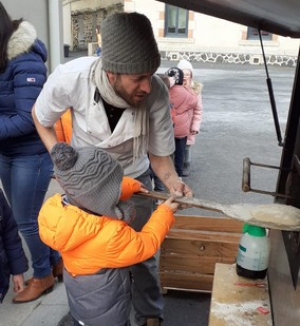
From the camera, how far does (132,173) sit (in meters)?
2.20

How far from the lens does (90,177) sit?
5.19 feet

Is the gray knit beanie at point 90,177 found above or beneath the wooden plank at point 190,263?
above

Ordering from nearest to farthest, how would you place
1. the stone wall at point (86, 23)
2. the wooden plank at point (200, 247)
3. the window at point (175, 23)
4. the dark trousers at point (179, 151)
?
1. the wooden plank at point (200, 247)
2. the dark trousers at point (179, 151)
3. the window at point (175, 23)
4. the stone wall at point (86, 23)

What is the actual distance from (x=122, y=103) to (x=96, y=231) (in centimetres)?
61

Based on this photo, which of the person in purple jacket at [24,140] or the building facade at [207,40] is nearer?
the person in purple jacket at [24,140]

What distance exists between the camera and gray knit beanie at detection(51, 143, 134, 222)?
158cm

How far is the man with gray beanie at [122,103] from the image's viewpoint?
1.75m

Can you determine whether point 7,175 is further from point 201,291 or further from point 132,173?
point 201,291

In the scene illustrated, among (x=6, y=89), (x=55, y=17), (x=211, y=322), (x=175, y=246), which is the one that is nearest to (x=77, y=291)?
(x=211, y=322)

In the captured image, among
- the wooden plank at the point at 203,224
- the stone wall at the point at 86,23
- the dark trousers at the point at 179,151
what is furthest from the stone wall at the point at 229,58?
the wooden plank at the point at 203,224

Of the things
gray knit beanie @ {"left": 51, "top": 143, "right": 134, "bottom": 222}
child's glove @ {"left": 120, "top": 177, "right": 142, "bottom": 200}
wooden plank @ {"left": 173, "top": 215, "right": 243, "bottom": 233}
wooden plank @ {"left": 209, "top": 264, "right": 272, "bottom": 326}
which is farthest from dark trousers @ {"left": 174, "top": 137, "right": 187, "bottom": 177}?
gray knit beanie @ {"left": 51, "top": 143, "right": 134, "bottom": 222}

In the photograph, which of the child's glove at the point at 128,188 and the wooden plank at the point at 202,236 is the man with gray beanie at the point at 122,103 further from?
the wooden plank at the point at 202,236

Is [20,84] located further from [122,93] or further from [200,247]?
[200,247]

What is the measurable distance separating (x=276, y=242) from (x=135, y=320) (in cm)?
105
